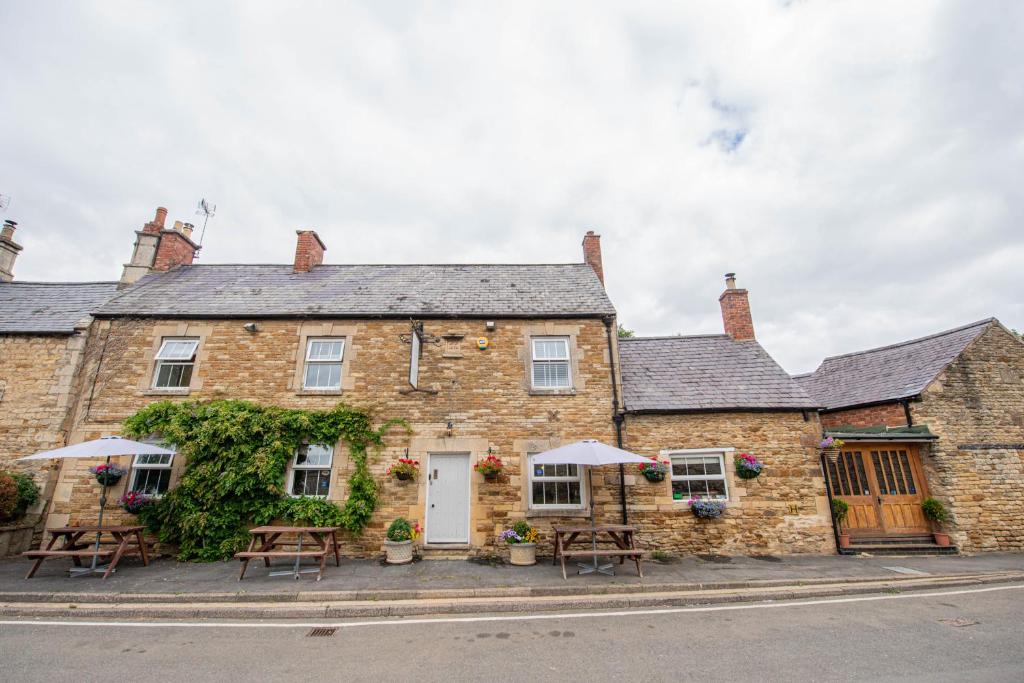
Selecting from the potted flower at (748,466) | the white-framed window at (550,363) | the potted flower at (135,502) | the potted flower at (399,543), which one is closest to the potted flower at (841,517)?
the potted flower at (748,466)

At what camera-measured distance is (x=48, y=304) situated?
12.7 m

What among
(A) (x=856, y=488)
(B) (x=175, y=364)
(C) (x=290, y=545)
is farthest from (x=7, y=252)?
(A) (x=856, y=488)

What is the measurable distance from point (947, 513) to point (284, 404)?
17519 millimetres

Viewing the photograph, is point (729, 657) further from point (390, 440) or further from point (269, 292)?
point (269, 292)

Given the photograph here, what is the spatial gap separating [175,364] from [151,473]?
9.17 feet

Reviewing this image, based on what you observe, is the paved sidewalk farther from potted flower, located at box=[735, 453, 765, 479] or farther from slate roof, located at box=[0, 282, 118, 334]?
slate roof, located at box=[0, 282, 118, 334]

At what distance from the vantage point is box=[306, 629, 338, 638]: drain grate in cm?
585

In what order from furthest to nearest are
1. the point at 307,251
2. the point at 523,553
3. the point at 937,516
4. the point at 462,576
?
1. the point at 307,251
2. the point at 937,516
3. the point at 523,553
4. the point at 462,576

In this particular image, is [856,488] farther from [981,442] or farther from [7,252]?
[7,252]

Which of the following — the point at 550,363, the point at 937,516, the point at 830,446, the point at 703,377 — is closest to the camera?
the point at 830,446

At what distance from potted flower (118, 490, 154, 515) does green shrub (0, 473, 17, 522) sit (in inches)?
85.1

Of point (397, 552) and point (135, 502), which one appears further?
point (135, 502)

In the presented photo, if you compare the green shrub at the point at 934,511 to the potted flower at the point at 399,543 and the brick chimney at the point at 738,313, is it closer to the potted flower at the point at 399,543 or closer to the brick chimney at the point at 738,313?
the brick chimney at the point at 738,313

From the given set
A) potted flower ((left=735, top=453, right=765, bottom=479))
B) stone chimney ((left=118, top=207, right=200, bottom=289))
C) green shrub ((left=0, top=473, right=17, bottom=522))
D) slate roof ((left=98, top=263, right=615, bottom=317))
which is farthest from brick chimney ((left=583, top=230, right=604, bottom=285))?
green shrub ((left=0, top=473, right=17, bottom=522))
